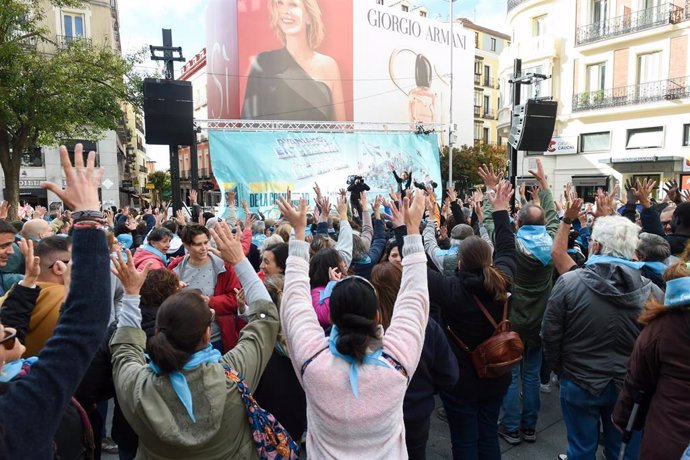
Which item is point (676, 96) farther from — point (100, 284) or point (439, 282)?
point (100, 284)

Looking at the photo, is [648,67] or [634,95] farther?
[634,95]

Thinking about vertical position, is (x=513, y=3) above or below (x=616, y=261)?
above

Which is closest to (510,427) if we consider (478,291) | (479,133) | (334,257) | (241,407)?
(478,291)

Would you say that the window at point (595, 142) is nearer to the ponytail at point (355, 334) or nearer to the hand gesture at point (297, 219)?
the hand gesture at point (297, 219)

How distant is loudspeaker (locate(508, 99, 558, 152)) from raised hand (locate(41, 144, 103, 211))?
7960mm

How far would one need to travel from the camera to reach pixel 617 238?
9.30 ft

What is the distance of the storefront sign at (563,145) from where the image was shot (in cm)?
2152

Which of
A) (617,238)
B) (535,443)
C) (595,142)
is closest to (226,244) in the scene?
(617,238)

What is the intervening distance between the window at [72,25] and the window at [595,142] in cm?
2745

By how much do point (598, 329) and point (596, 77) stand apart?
2216cm

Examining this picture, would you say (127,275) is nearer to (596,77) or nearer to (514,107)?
(514,107)

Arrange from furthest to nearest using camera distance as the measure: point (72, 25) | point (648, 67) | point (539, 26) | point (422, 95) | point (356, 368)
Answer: point (422, 95) → point (72, 25) → point (539, 26) → point (648, 67) → point (356, 368)

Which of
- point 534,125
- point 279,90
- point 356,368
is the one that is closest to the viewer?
point 356,368

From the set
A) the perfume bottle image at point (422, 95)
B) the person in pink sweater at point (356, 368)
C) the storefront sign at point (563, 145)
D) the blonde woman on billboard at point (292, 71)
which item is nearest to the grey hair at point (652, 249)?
the person in pink sweater at point (356, 368)
